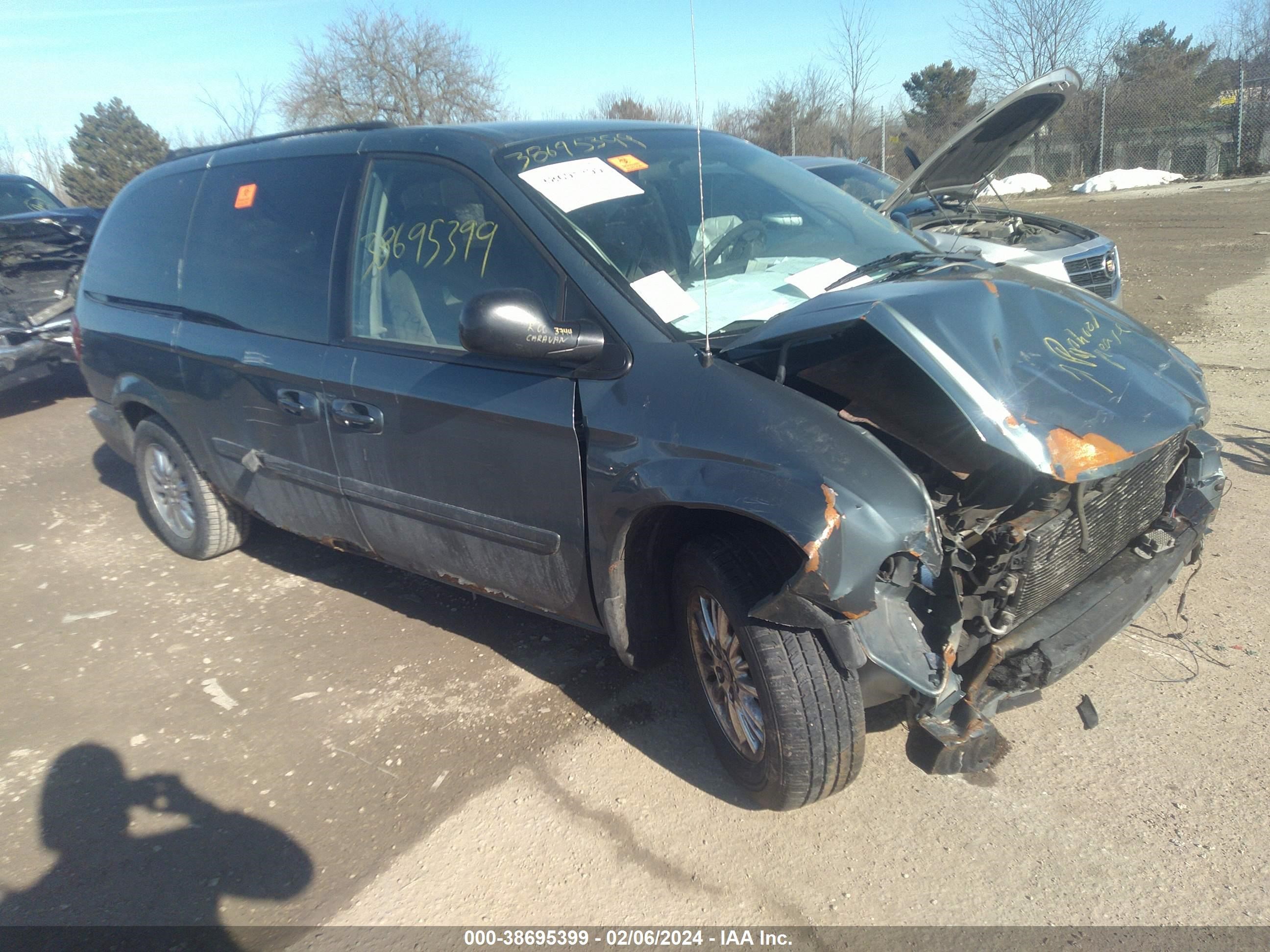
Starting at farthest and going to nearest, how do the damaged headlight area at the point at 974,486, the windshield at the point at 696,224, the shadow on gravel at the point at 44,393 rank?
the shadow on gravel at the point at 44,393, the windshield at the point at 696,224, the damaged headlight area at the point at 974,486

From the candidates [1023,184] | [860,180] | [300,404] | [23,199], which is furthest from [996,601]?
[1023,184]

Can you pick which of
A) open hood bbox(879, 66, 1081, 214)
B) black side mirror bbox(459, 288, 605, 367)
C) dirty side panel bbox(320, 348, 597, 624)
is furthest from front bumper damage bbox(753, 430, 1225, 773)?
open hood bbox(879, 66, 1081, 214)

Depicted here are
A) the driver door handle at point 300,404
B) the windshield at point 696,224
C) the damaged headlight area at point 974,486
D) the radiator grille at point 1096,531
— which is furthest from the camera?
the driver door handle at point 300,404

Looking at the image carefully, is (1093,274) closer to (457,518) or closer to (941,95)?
(457,518)

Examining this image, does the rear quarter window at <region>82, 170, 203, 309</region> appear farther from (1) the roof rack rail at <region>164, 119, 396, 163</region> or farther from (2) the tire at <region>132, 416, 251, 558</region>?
(2) the tire at <region>132, 416, 251, 558</region>

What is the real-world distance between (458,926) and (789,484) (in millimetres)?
1453

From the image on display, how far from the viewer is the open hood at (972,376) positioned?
222 centimetres

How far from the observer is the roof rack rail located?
3578mm

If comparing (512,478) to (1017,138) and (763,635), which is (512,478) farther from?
(1017,138)

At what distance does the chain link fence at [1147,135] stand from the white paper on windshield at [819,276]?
15.2 metres

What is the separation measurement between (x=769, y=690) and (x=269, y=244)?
107 inches

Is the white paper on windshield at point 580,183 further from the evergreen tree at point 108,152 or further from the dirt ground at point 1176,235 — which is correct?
the evergreen tree at point 108,152

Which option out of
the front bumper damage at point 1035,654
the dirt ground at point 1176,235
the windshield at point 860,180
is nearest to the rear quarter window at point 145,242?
the front bumper damage at point 1035,654

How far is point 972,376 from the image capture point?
2250 mm
